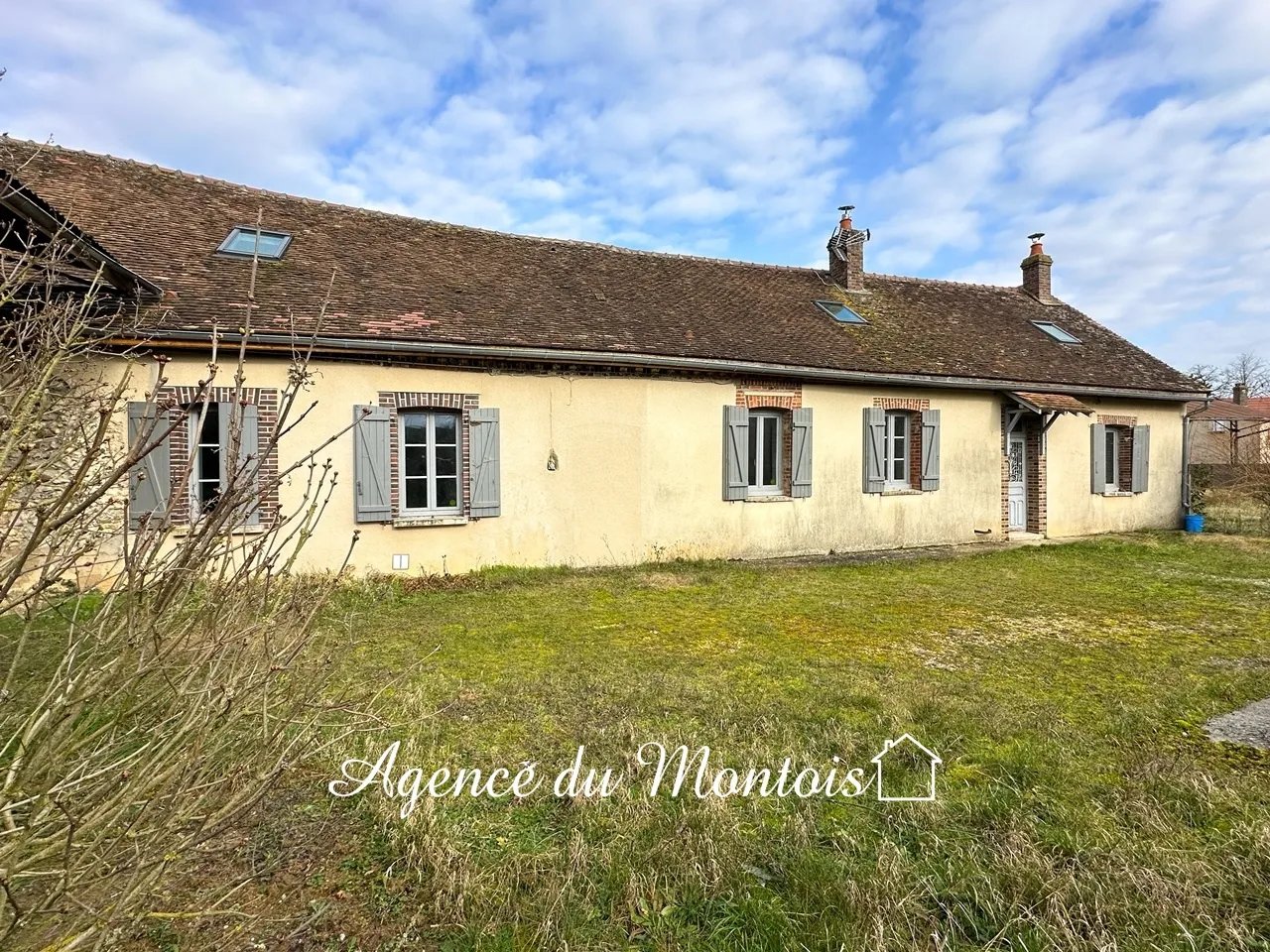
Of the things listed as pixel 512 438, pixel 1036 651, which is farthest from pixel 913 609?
pixel 512 438

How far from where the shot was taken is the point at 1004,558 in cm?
1034

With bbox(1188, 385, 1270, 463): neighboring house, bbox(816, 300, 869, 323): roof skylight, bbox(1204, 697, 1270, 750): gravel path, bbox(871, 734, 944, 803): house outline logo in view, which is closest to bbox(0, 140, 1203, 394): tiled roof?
bbox(816, 300, 869, 323): roof skylight

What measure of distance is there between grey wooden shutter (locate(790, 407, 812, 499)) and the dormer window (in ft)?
24.7

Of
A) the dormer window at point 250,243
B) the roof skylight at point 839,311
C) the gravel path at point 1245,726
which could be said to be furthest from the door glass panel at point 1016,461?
the dormer window at point 250,243

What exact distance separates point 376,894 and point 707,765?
5.12 ft

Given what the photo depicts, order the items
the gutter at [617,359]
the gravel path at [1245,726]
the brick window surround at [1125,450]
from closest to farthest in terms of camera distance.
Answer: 1. the gravel path at [1245,726]
2. the gutter at [617,359]
3. the brick window surround at [1125,450]

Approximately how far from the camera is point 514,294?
997cm

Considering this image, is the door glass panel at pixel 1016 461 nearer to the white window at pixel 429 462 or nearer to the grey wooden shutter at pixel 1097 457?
the grey wooden shutter at pixel 1097 457

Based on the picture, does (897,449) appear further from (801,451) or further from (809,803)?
(809,803)

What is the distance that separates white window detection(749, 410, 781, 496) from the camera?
1039 cm

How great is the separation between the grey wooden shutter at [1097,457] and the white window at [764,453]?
21.8 feet

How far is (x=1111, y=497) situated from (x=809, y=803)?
12974 millimetres

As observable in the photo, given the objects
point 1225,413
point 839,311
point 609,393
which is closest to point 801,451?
point 609,393

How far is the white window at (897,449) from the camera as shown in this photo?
11.4 m
